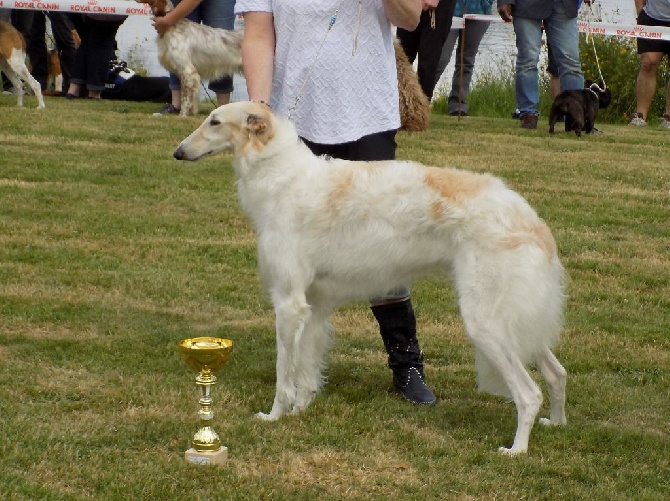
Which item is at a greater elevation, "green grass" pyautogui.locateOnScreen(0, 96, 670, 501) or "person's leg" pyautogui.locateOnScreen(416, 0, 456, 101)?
"person's leg" pyautogui.locateOnScreen(416, 0, 456, 101)

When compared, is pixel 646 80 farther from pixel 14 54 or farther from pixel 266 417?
pixel 266 417

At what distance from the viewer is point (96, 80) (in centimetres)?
1352

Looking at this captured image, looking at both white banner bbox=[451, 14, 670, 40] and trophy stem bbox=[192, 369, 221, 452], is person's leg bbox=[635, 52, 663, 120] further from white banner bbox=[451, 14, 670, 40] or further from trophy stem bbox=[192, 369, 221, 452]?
trophy stem bbox=[192, 369, 221, 452]

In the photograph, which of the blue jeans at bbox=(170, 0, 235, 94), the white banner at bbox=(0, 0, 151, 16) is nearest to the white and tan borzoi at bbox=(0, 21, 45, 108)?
the white banner at bbox=(0, 0, 151, 16)

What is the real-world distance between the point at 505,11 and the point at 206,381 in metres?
8.93

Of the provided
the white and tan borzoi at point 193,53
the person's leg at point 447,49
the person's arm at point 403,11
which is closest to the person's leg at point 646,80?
the person's leg at point 447,49

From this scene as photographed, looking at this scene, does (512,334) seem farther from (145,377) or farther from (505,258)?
(145,377)

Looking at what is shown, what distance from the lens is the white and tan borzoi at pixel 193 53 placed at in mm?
11961

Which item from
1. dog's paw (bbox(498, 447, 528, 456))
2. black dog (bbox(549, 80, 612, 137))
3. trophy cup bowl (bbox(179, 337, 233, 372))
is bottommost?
dog's paw (bbox(498, 447, 528, 456))

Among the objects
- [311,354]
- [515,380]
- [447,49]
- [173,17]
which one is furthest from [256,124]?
[447,49]

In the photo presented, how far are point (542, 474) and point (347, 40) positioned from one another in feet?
6.22

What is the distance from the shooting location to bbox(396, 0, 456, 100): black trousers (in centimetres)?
1155

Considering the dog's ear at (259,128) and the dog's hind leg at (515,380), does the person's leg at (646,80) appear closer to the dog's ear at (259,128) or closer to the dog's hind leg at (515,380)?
the dog's hind leg at (515,380)

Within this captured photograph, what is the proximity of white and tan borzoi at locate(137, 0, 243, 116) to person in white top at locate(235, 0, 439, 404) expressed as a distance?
7.31 metres
